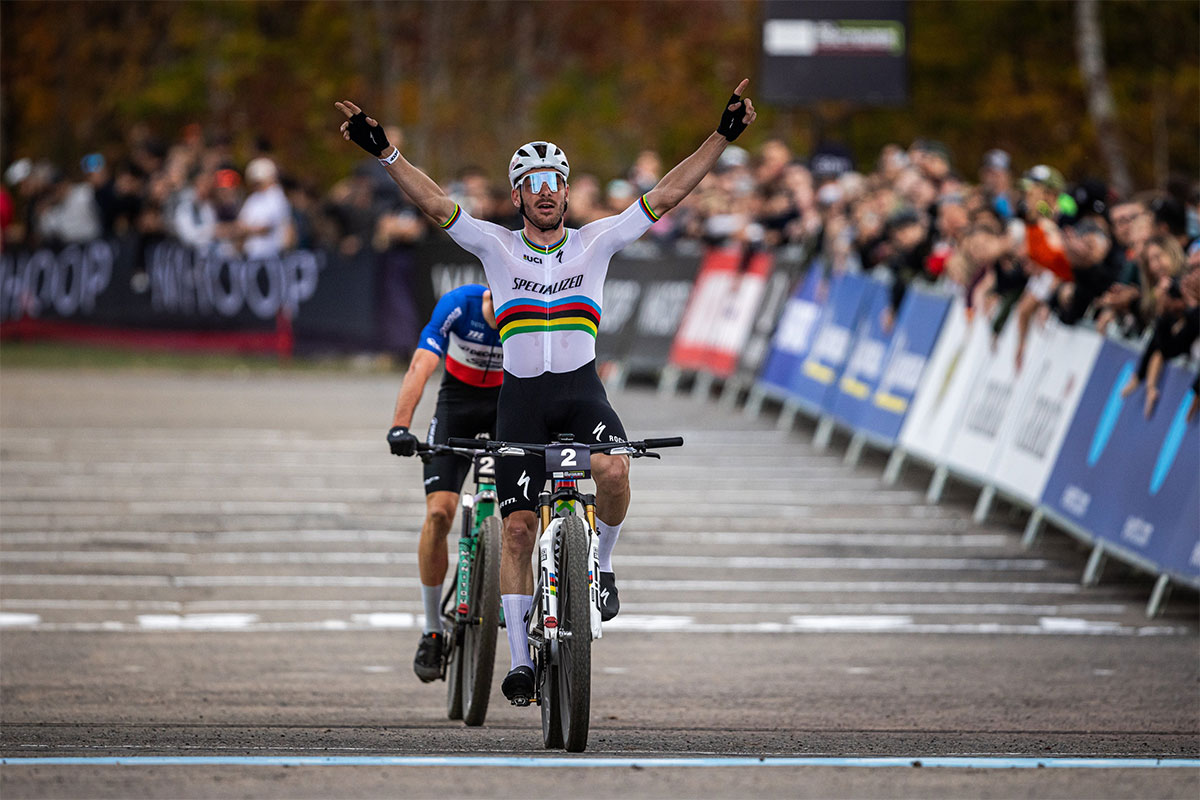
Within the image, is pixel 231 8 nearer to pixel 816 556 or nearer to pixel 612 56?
pixel 612 56

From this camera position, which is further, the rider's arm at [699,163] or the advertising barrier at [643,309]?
the advertising barrier at [643,309]

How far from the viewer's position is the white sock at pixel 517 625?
26.7 ft

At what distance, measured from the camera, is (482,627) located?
8812 millimetres

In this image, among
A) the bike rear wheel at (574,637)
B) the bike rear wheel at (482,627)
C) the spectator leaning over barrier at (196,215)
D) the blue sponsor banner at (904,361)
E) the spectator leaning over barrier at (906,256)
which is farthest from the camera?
the spectator leaning over barrier at (196,215)

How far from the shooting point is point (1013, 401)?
48.0ft

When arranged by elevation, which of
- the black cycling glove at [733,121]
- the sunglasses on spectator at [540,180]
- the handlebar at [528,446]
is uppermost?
the black cycling glove at [733,121]

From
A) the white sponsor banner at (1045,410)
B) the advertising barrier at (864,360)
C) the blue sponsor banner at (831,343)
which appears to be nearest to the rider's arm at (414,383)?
the white sponsor banner at (1045,410)

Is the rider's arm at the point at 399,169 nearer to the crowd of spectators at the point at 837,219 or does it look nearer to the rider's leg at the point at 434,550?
the rider's leg at the point at 434,550

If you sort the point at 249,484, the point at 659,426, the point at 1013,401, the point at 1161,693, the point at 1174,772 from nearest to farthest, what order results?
the point at 1174,772, the point at 1161,693, the point at 1013,401, the point at 249,484, the point at 659,426

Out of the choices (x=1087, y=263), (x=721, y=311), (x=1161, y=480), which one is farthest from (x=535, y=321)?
(x=721, y=311)

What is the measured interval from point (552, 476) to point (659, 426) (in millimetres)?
11984

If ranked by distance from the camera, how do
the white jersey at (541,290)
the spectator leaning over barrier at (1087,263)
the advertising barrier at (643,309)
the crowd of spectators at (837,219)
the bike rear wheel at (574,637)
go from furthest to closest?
the advertising barrier at (643,309)
the spectator leaning over barrier at (1087,263)
the crowd of spectators at (837,219)
the white jersey at (541,290)
the bike rear wheel at (574,637)

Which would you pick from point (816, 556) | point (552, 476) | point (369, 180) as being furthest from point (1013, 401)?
point (369, 180)

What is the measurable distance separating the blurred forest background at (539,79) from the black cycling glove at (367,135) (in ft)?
63.9
